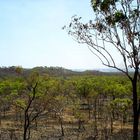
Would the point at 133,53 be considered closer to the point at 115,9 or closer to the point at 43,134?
the point at 115,9

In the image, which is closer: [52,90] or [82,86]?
[52,90]

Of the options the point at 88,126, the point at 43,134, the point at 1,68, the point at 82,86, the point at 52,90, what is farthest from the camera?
the point at 1,68

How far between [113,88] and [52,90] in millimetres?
31839

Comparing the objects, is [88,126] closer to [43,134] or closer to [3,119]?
[43,134]

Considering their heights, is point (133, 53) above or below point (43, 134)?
above

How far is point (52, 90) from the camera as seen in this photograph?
3294cm

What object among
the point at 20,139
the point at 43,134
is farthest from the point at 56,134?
the point at 20,139

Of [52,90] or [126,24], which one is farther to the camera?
[52,90]

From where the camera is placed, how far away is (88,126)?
52594 mm

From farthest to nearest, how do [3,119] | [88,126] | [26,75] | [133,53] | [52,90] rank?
[3,119], [88,126], [52,90], [26,75], [133,53]

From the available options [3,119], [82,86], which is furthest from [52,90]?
[82,86]

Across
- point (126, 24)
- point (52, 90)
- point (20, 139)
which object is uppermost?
point (126, 24)

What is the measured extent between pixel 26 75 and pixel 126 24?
16.1m

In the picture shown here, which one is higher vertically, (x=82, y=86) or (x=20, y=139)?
(x=82, y=86)
